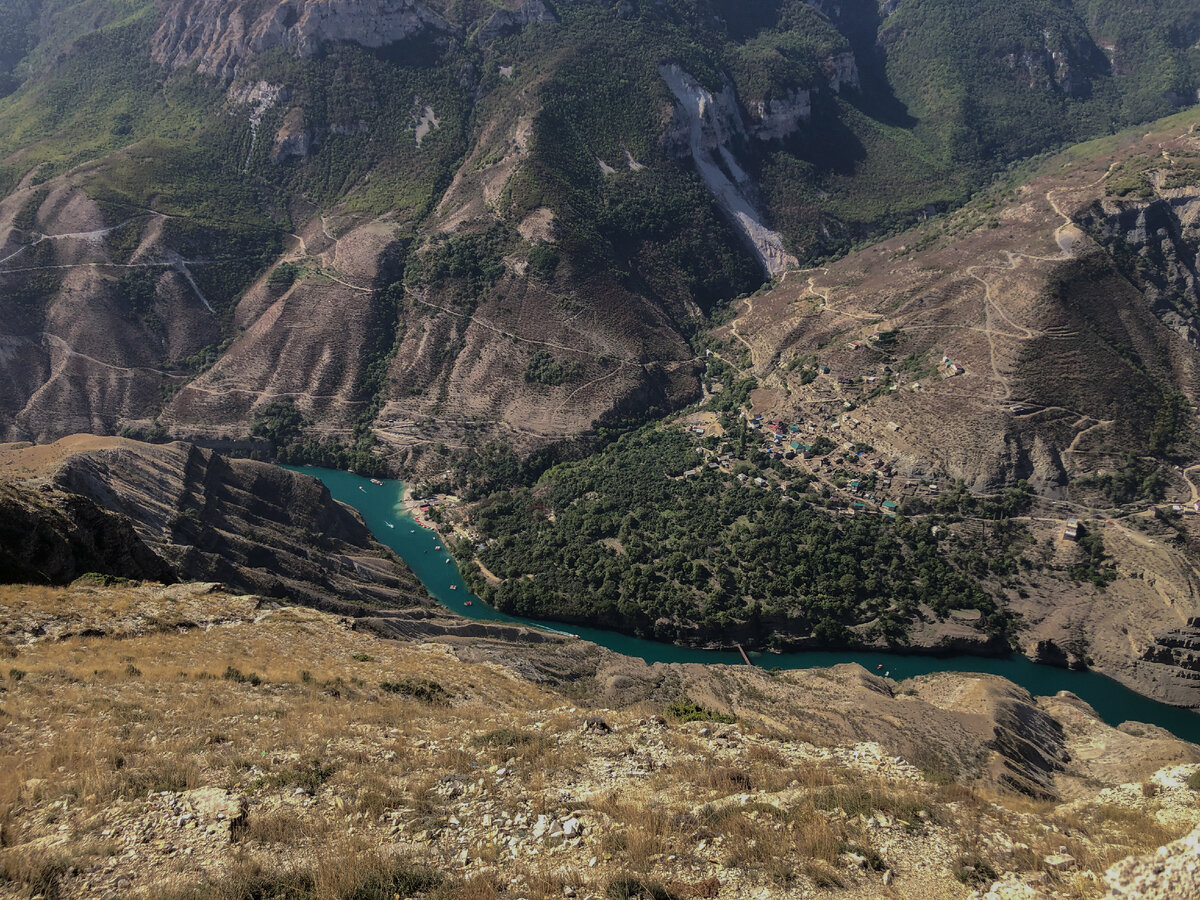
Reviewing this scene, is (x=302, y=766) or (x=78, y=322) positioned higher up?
(x=78, y=322)

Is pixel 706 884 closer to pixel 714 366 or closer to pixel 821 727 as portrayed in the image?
pixel 821 727

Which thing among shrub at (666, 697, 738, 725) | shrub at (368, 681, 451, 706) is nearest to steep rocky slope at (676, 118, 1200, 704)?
shrub at (666, 697, 738, 725)

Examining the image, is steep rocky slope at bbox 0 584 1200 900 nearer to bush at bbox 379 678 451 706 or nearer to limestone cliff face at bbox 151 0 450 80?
bush at bbox 379 678 451 706

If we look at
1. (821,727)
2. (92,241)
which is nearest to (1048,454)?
(821,727)

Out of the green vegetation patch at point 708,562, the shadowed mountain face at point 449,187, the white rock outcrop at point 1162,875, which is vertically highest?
the shadowed mountain face at point 449,187

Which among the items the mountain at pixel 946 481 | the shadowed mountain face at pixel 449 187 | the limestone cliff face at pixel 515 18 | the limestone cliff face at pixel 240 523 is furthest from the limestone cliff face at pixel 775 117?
the limestone cliff face at pixel 240 523

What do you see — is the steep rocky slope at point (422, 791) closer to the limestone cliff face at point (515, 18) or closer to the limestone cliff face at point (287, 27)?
the limestone cliff face at point (287, 27)
